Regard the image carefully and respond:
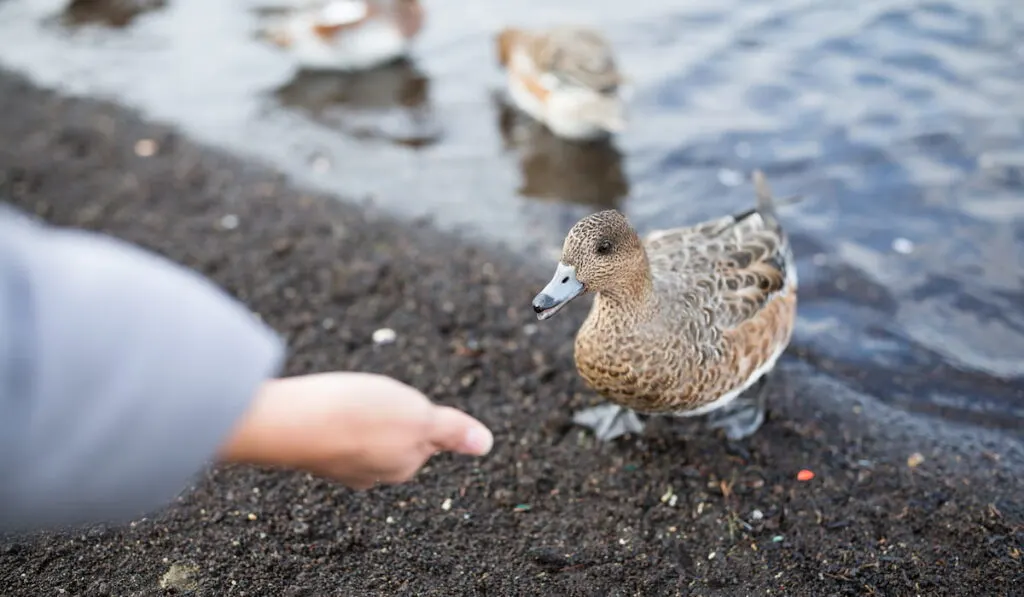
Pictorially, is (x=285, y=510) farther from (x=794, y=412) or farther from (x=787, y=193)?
(x=787, y=193)

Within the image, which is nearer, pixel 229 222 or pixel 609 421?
pixel 609 421

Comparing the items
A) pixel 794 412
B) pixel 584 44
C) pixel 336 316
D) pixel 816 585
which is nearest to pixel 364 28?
pixel 584 44

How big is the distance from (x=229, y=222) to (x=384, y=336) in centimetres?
172

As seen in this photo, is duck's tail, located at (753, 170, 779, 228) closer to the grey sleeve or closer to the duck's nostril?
the duck's nostril

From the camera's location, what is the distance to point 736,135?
6.13 m

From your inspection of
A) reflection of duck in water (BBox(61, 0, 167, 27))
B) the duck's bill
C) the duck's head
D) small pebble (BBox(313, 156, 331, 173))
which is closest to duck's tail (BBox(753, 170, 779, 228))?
the duck's head

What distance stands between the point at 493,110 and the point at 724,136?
6.25 ft

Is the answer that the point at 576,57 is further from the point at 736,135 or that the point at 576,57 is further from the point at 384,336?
the point at 384,336

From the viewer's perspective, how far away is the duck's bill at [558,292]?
2.96 meters

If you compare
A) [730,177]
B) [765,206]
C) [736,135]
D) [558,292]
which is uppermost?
[558,292]

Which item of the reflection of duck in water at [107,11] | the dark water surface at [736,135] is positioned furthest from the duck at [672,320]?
the reflection of duck in water at [107,11]

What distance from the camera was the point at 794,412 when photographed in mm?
3789

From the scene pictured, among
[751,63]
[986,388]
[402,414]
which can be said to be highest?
[402,414]

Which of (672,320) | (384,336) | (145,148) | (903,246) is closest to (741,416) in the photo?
(672,320)
